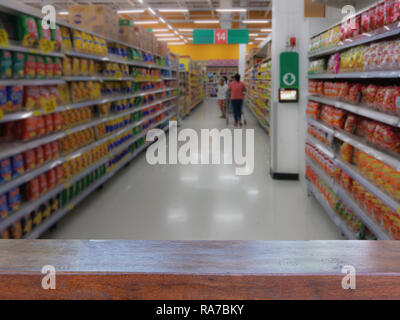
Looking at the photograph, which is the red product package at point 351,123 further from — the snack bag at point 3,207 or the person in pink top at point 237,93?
the person in pink top at point 237,93

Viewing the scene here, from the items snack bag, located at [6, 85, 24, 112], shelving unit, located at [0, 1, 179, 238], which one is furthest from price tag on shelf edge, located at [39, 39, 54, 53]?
snack bag, located at [6, 85, 24, 112]

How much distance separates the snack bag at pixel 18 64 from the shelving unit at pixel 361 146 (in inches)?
105

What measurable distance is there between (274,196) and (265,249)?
3.98 meters

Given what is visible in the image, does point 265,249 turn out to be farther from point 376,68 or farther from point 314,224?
point 314,224

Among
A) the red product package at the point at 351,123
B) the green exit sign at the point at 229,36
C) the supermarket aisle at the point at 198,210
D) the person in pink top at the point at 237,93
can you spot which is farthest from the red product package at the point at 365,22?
the green exit sign at the point at 229,36

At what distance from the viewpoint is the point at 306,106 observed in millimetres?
5324

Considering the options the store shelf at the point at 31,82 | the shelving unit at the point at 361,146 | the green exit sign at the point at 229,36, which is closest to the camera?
the shelving unit at the point at 361,146

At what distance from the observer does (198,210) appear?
4.44 m

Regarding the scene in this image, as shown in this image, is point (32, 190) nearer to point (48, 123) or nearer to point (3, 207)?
point (3, 207)

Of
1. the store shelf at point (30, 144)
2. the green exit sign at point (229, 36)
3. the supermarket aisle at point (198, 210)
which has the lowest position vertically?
the supermarket aisle at point (198, 210)

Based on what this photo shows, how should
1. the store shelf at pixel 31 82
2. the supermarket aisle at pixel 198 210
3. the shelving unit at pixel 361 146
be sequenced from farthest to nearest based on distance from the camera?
the supermarket aisle at pixel 198 210 → the store shelf at pixel 31 82 → the shelving unit at pixel 361 146

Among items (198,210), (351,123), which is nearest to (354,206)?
(351,123)

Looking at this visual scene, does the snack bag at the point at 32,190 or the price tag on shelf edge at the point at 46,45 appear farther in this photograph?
the price tag on shelf edge at the point at 46,45

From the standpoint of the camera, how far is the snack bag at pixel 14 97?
3.08 meters
